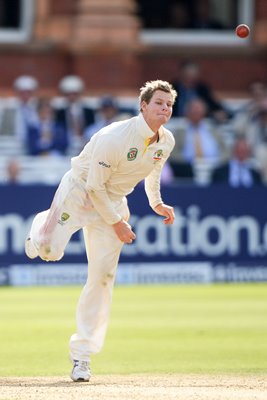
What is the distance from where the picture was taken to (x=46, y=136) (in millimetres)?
18781

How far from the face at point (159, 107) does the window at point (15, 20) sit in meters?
Result: 14.0

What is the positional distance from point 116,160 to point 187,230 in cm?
921

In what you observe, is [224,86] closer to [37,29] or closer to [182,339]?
[37,29]

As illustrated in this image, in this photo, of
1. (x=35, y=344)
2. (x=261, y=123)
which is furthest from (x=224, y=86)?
(x=35, y=344)

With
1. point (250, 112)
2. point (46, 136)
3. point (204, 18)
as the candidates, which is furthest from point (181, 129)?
point (204, 18)

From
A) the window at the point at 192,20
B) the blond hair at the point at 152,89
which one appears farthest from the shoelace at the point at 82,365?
the window at the point at 192,20

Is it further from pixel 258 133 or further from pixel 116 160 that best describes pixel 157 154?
pixel 258 133

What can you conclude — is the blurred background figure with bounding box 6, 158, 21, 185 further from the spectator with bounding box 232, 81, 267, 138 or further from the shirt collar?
the shirt collar

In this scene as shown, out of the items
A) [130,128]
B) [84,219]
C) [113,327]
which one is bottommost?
[113,327]

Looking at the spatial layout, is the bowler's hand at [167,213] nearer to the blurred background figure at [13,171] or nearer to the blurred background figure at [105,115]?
the blurred background figure at [13,171]

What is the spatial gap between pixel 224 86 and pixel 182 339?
39.9 ft

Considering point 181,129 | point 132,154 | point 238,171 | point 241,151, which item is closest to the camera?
point 132,154

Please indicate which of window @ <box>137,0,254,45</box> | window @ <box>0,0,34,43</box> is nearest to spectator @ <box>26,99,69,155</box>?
window @ <box>0,0,34,43</box>

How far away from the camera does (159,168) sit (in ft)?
28.4
